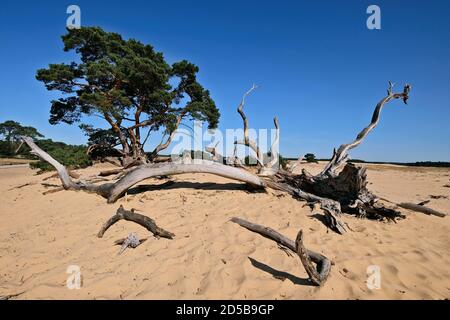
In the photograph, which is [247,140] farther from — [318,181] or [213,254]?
[213,254]

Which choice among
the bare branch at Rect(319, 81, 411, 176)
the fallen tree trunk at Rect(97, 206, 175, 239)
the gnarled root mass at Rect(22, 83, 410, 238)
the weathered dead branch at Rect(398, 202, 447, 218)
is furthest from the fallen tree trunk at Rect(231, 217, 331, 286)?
the weathered dead branch at Rect(398, 202, 447, 218)

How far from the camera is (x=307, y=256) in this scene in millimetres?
2842

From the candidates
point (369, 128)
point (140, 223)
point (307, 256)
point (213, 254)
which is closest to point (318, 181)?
point (369, 128)

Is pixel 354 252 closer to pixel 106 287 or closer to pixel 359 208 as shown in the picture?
pixel 359 208

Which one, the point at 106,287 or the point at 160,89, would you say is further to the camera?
the point at 160,89

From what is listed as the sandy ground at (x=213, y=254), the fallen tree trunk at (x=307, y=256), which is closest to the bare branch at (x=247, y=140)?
the sandy ground at (x=213, y=254)

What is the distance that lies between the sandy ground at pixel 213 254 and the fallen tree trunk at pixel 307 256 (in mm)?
113

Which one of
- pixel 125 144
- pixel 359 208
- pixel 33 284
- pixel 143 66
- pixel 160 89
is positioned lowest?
pixel 33 284

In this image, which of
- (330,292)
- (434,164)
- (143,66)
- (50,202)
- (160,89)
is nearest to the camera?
(330,292)

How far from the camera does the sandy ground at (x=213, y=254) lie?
2.94 m

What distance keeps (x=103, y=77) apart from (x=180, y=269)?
14790 mm

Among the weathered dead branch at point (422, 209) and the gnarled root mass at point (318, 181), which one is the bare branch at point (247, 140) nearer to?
the gnarled root mass at point (318, 181)

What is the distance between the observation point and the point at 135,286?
305cm
